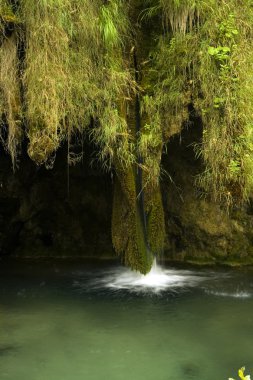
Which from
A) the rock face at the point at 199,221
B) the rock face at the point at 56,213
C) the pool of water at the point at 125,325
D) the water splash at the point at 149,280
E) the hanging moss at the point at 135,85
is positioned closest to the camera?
the pool of water at the point at 125,325

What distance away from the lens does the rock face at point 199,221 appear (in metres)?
8.22

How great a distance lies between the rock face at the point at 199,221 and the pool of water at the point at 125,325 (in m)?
0.59

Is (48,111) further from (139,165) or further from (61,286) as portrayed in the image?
(61,286)

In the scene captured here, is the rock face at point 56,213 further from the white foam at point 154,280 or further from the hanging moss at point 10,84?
the hanging moss at point 10,84

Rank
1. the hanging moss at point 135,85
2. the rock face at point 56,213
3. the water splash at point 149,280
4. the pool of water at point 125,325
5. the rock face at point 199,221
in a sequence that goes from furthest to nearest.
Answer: the rock face at point 56,213, the rock face at point 199,221, the water splash at point 149,280, the hanging moss at point 135,85, the pool of water at point 125,325

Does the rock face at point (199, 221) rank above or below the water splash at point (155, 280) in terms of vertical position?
above

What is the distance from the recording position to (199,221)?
330 inches

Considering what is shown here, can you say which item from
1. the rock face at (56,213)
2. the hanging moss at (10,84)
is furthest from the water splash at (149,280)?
the hanging moss at (10,84)

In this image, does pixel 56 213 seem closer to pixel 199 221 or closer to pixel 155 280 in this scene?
pixel 199 221

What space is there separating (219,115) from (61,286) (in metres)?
2.84

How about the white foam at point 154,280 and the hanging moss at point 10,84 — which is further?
the white foam at point 154,280

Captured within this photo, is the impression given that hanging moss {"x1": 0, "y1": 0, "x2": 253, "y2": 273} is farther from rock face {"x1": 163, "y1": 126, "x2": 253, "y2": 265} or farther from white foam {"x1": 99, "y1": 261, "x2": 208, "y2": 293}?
rock face {"x1": 163, "y1": 126, "x2": 253, "y2": 265}

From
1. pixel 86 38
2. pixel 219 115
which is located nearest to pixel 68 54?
pixel 86 38

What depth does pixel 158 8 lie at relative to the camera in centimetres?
605
